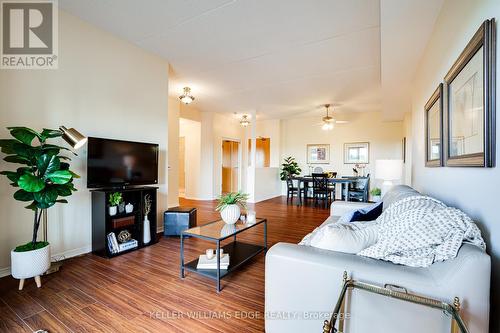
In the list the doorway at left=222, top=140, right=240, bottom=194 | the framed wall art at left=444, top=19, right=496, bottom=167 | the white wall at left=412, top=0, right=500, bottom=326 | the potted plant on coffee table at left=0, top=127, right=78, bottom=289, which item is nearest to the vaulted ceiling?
the white wall at left=412, top=0, right=500, bottom=326

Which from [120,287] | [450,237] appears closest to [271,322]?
[450,237]

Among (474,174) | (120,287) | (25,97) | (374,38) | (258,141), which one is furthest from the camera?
(258,141)

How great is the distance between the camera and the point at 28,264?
76.7 inches

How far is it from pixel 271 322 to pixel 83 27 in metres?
3.63

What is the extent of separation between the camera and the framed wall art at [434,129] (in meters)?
1.85

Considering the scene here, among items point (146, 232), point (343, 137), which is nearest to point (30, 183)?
point (146, 232)

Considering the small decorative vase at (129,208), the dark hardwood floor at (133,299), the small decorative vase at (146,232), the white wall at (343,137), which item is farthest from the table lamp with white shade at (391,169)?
the white wall at (343,137)

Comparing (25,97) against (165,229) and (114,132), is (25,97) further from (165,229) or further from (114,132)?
(165,229)

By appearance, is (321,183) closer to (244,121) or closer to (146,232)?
(244,121)

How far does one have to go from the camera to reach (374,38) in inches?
116

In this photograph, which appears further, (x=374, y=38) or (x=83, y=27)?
(x=374, y=38)

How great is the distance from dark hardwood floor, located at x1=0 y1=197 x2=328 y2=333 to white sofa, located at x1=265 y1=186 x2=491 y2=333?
0.56 metres

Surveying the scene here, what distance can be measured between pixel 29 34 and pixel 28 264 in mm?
2333

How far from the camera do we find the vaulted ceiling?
235 cm
